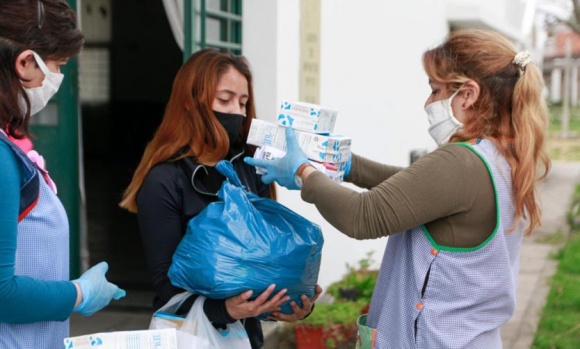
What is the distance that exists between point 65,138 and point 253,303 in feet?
8.23

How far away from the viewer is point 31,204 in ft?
6.03

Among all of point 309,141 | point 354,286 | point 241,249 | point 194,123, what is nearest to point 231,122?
point 194,123

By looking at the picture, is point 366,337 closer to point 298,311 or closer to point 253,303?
point 298,311

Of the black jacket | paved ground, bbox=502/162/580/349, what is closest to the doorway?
paved ground, bbox=502/162/580/349

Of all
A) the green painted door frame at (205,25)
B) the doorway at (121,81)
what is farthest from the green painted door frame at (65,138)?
the doorway at (121,81)

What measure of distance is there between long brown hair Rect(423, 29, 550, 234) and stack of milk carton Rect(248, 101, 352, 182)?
338 mm

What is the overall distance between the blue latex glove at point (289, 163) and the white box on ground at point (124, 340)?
0.57 metres

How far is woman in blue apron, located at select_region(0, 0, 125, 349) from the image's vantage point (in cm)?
174

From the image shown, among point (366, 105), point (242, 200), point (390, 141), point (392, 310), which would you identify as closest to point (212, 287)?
point (242, 200)

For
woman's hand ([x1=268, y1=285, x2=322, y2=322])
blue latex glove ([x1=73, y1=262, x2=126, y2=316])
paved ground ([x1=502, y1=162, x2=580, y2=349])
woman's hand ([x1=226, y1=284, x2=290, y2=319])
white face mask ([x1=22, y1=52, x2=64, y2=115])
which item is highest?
white face mask ([x1=22, y1=52, x2=64, y2=115])

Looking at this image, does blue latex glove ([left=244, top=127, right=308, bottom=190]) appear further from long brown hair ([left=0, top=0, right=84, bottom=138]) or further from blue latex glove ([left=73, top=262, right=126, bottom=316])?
long brown hair ([left=0, top=0, right=84, bottom=138])

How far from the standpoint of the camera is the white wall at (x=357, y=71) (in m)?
5.01

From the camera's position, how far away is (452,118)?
7.70 feet

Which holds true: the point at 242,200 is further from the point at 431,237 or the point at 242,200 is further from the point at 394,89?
the point at 394,89
